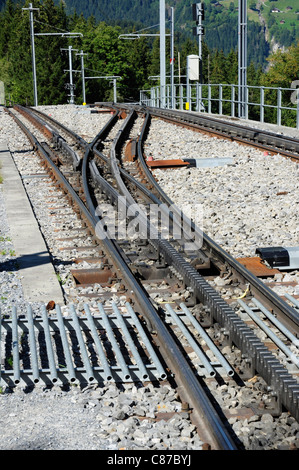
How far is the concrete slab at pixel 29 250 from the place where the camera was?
239 inches

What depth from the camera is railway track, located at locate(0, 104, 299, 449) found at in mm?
4020

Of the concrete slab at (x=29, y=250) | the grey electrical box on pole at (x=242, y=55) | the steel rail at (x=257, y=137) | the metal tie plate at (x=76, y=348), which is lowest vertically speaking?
the metal tie plate at (x=76, y=348)

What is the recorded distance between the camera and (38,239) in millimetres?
7949

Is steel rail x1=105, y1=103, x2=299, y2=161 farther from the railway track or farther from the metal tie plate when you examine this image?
the metal tie plate

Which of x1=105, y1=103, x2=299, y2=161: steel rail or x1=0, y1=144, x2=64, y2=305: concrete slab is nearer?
x1=0, y1=144, x2=64, y2=305: concrete slab

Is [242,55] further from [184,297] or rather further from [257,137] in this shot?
[184,297]

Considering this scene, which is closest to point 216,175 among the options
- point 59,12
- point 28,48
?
point 28,48

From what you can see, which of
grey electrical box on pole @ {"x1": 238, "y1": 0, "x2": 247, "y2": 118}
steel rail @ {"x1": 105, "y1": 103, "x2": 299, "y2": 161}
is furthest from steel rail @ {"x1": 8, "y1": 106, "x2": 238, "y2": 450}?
grey electrical box on pole @ {"x1": 238, "y1": 0, "x2": 247, "y2": 118}

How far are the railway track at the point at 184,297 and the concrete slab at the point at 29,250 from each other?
1.07 ft

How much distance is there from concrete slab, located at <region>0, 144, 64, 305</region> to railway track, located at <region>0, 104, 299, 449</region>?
0.33 m

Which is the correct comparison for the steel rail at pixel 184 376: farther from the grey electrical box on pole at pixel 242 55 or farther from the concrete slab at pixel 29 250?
the grey electrical box on pole at pixel 242 55

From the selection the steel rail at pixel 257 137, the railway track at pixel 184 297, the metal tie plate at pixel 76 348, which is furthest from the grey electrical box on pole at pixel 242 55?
the metal tie plate at pixel 76 348

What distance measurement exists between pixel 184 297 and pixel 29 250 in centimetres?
237

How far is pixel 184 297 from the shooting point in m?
5.78
